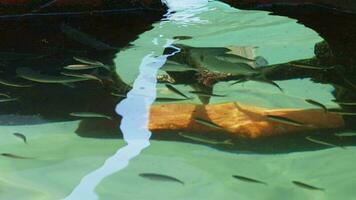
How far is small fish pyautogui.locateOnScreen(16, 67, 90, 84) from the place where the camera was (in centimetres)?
430

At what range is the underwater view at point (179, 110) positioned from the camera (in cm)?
288

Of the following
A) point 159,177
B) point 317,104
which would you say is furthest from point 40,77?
point 317,104

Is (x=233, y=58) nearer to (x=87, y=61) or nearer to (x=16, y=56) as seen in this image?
(x=87, y=61)

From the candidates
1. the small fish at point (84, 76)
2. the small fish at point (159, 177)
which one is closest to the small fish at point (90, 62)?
the small fish at point (84, 76)

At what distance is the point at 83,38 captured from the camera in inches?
221

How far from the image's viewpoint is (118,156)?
316 cm

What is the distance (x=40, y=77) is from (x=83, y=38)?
1.28 metres

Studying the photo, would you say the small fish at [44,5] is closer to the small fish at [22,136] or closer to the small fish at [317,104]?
the small fish at [22,136]

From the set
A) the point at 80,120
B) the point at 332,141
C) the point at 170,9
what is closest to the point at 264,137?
the point at 332,141

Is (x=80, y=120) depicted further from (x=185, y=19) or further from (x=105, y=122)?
(x=185, y=19)

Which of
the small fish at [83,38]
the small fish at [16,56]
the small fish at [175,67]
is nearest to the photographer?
the small fish at [175,67]

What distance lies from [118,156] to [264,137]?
3.03 ft

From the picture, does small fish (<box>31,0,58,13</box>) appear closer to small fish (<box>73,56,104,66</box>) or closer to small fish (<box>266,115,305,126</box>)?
small fish (<box>73,56,104,66</box>)

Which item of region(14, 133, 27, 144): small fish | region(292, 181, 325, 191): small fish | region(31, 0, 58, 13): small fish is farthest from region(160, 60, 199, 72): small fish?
region(31, 0, 58, 13): small fish
